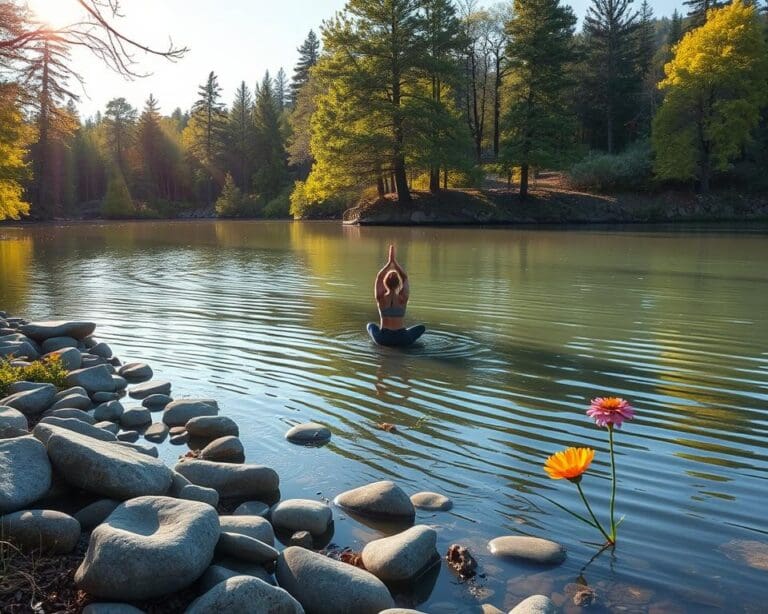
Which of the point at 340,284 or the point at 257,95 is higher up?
the point at 257,95

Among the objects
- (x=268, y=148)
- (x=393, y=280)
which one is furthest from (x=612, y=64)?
(x=393, y=280)

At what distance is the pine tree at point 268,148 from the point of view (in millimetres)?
71875

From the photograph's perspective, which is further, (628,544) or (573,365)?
(573,365)

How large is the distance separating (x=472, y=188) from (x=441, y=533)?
42667 millimetres

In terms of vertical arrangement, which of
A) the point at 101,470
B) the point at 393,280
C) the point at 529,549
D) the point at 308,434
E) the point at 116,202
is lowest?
the point at 529,549

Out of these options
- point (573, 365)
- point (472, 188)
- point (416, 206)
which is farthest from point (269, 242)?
point (573, 365)

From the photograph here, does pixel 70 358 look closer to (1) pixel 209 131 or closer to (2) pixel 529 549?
(2) pixel 529 549

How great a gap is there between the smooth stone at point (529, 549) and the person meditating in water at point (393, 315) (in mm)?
5577

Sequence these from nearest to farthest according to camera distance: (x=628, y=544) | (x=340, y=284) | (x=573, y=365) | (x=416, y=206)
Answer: (x=628, y=544) → (x=573, y=365) → (x=340, y=284) → (x=416, y=206)

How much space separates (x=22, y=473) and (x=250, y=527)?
4.42 feet

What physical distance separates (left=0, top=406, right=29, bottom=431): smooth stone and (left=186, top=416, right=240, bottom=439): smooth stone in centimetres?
146

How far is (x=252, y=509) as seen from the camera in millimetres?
4738

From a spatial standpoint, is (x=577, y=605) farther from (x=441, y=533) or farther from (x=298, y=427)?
(x=298, y=427)

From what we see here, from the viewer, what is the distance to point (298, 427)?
636cm
